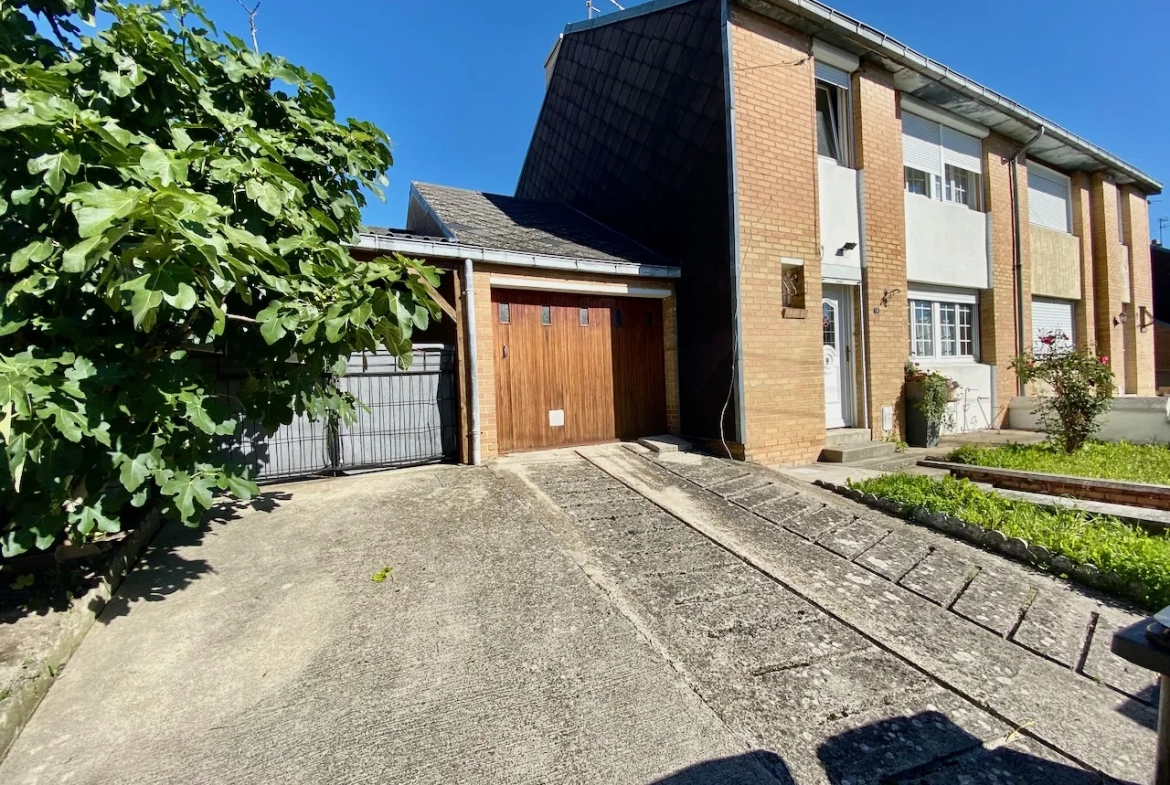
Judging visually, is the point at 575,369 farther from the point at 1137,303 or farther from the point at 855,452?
the point at 1137,303

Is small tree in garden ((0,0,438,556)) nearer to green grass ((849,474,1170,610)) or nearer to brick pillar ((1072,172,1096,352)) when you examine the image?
green grass ((849,474,1170,610))

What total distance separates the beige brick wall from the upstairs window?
0.92 metres

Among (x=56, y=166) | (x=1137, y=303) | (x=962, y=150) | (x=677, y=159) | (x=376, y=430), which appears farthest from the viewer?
(x=1137, y=303)

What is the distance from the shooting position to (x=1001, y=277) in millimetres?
10188

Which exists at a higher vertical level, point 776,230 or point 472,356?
point 776,230

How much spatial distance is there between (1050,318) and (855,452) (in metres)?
8.67

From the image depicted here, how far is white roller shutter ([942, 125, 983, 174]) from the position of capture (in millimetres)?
9648

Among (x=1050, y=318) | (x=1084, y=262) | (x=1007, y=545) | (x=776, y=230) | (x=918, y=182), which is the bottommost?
(x=1007, y=545)

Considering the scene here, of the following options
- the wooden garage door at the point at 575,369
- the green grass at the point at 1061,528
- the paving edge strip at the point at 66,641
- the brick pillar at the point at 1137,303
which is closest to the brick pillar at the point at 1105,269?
the brick pillar at the point at 1137,303

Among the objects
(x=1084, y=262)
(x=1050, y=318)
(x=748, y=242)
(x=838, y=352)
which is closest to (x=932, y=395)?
(x=838, y=352)

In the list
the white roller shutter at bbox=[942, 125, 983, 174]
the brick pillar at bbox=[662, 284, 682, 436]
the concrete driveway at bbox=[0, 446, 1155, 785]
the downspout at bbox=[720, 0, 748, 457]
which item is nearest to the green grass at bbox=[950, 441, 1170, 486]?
the concrete driveway at bbox=[0, 446, 1155, 785]

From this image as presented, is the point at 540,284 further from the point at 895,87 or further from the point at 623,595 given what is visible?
the point at 895,87

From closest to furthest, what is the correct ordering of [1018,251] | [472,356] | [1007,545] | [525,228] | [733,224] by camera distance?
1. [1007,545]
2. [472,356]
3. [733,224]
4. [525,228]
5. [1018,251]

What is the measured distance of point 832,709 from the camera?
249 centimetres
